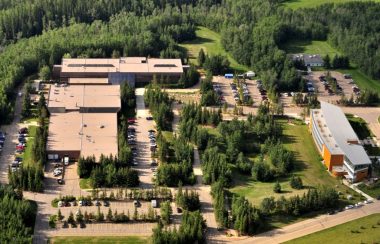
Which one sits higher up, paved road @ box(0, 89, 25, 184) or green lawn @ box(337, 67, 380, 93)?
green lawn @ box(337, 67, 380, 93)

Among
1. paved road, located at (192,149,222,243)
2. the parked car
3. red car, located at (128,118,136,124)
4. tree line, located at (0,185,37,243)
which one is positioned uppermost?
red car, located at (128,118,136,124)

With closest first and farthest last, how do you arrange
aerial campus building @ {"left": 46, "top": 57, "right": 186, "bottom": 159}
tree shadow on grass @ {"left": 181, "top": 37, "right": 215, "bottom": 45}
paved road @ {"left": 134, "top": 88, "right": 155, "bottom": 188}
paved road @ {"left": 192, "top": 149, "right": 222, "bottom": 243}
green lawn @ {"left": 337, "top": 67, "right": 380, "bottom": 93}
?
1. paved road @ {"left": 192, "top": 149, "right": 222, "bottom": 243}
2. paved road @ {"left": 134, "top": 88, "right": 155, "bottom": 188}
3. aerial campus building @ {"left": 46, "top": 57, "right": 186, "bottom": 159}
4. green lawn @ {"left": 337, "top": 67, "right": 380, "bottom": 93}
5. tree shadow on grass @ {"left": 181, "top": 37, "right": 215, "bottom": 45}

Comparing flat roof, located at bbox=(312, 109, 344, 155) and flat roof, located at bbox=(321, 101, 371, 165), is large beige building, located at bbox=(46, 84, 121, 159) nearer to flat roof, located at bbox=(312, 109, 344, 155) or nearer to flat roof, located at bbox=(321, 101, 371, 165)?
flat roof, located at bbox=(312, 109, 344, 155)

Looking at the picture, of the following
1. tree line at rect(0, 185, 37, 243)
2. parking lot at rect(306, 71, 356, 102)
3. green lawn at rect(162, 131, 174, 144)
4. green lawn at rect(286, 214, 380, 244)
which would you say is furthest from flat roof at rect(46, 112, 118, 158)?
parking lot at rect(306, 71, 356, 102)

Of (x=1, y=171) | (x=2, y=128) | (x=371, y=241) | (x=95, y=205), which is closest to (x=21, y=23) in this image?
(x=2, y=128)

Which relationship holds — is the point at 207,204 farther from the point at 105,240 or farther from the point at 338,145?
the point at 338,145

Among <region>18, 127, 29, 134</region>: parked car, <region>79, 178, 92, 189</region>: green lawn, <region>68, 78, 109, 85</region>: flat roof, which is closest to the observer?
<region>79, 178, 92, 189</region>: green lawn

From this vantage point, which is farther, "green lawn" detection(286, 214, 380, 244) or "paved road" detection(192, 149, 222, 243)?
"green lawn" detection(286, 214, 380, 244)

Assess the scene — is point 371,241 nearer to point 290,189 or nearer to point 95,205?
point 290,189
